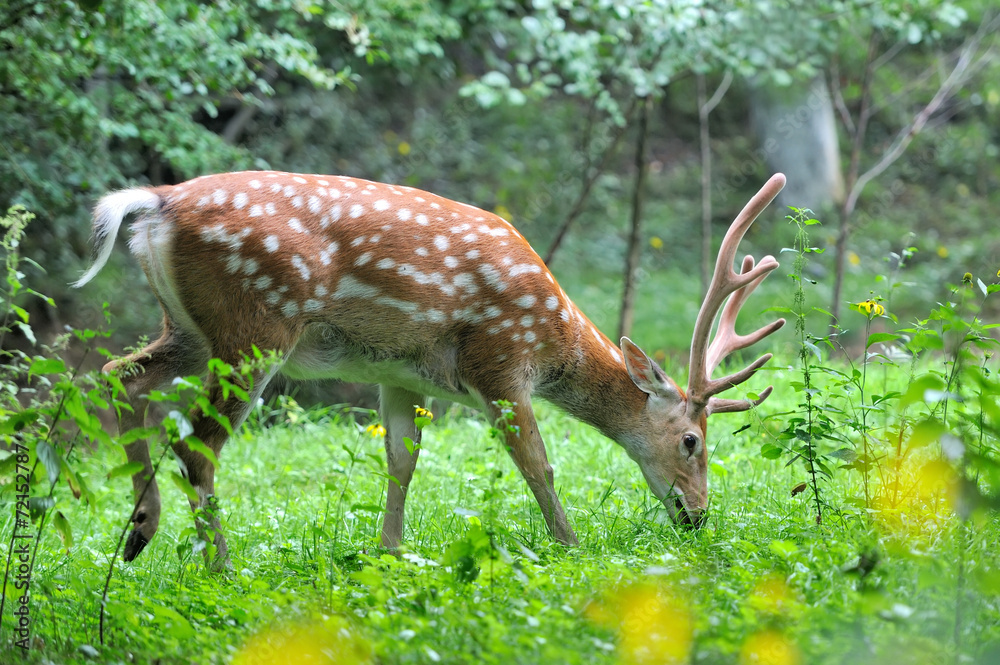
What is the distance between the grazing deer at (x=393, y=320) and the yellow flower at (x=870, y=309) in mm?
528

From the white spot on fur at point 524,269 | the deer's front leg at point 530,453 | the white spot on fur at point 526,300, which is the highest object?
the white spot on fur at point 524,269

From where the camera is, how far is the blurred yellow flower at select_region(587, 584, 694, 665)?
2.23 m

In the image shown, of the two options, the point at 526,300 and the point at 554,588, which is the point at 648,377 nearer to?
the point at 526,300

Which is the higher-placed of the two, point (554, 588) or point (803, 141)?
point (803, 141)

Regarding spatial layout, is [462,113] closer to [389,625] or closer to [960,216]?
[960,216]

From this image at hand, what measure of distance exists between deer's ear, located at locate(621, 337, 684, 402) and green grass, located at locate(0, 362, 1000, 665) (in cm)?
50

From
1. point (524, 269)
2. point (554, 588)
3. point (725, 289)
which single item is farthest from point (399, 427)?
point (554, 588)

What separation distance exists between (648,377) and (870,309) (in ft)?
3.77

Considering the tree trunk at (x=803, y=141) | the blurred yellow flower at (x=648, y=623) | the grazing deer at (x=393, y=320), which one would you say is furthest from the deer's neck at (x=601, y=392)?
the tree trunk at (x=803, y=141)

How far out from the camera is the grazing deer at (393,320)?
3.67 m

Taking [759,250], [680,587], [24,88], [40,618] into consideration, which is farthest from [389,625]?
[759,250]

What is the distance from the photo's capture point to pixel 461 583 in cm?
A: 275

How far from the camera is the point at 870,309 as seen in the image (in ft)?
11.7

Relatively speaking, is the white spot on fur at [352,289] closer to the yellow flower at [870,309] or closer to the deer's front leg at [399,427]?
the deer's front leg at [399,427]
